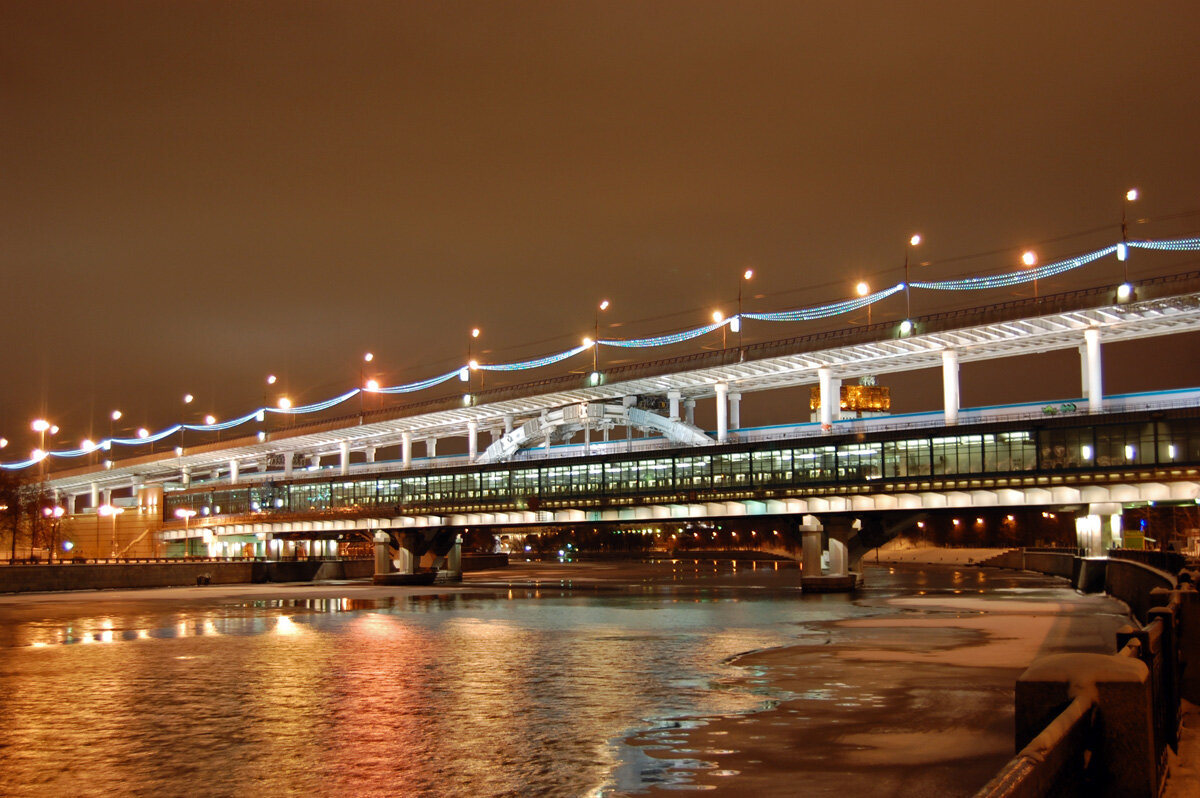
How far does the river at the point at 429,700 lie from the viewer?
18.6 m

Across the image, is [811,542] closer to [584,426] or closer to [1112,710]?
[584,426]

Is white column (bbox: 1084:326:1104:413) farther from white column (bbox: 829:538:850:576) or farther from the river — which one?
the river

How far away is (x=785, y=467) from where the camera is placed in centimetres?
9131

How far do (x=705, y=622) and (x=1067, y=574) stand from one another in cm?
5756

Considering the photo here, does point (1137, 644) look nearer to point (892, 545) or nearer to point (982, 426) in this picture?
point (982, 426)

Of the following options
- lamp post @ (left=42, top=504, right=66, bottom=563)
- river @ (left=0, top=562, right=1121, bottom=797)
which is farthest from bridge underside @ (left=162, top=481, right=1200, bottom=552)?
lamp post @ (left=42, top=504, right=66, bottom=563)

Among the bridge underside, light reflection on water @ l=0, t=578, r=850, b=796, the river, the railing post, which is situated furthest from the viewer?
the bridge underside

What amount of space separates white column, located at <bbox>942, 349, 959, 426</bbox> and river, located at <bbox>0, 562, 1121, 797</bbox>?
133 ft

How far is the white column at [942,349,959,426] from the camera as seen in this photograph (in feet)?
322

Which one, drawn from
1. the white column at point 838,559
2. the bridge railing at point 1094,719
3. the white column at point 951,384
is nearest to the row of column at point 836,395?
the white column at point 951,384

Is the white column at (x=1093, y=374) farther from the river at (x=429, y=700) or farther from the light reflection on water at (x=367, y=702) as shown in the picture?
the light reflection on water at (x=367, y=702)

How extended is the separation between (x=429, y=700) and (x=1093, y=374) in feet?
252

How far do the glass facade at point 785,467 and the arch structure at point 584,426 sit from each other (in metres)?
19.5

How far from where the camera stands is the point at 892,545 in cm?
19012
